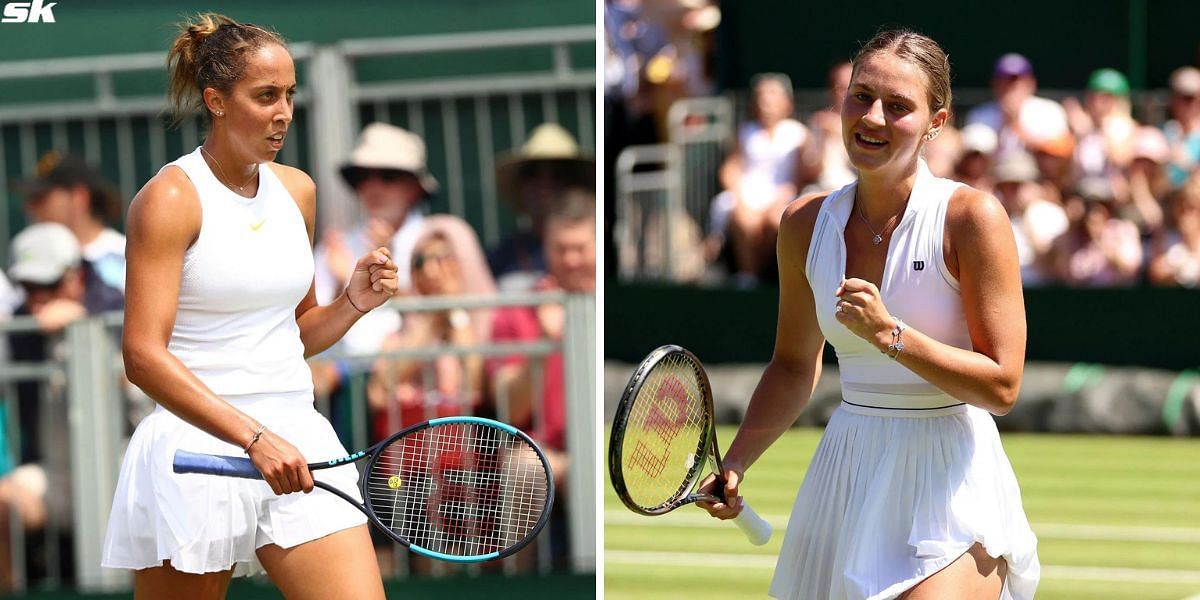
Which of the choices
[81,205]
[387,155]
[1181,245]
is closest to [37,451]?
[81,205]

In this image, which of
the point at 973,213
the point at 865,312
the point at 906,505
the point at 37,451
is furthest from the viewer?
the point at 37,451

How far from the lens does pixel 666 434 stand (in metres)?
3.84

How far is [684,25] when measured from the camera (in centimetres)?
1403

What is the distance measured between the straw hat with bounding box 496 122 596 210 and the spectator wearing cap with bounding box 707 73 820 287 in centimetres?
428

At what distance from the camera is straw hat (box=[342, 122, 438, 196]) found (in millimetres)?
7895

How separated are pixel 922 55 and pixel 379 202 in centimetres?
469

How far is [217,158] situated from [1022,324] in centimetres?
178

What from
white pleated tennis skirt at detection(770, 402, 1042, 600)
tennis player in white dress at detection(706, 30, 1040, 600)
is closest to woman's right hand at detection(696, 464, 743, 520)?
tennis player in white dress at detection(706, 30, 1040, 600)

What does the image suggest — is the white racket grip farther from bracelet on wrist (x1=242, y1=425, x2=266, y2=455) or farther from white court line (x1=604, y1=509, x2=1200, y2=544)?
white court line (x1=604, y1=509, x2=1200, y2=544)

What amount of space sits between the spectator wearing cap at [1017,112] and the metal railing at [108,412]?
5.70m

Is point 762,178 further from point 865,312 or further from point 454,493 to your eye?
point 865,312

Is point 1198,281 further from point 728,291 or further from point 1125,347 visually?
point 728,291

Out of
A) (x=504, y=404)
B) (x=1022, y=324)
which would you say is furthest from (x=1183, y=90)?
(x=1022, y=324)

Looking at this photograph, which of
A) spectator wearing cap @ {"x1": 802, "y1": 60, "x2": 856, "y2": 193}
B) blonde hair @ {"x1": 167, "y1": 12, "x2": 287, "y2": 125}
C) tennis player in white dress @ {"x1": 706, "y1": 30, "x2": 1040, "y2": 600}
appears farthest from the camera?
spectator wearing cap @ {"x1": 802, "y1": 60, "x2": 856, "y2": 193}
